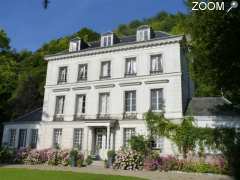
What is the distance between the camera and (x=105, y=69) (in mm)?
24578

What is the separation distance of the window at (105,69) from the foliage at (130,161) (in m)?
7.86

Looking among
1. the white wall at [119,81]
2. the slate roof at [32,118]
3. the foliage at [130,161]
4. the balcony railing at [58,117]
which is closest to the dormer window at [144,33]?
the white wall at [119,81]

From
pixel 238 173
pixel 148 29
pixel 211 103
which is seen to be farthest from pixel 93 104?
pixel 238 173

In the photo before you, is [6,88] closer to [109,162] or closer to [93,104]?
[93,104]

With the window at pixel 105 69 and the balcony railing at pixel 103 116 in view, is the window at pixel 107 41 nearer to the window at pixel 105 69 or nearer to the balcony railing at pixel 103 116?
the window at pixel 105 69

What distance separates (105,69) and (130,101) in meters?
3.94

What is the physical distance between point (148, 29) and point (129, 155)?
10930 millimetres

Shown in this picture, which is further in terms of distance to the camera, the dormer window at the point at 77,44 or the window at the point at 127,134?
the dormer window at the point at 77,44

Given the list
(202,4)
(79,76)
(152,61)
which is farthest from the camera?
(79,76)

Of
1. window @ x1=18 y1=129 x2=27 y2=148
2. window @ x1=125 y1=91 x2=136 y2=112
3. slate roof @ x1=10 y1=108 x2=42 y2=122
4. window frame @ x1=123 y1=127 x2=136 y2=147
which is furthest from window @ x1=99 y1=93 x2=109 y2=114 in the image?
window @ x1=18 y1=129 x2=27 y2=148

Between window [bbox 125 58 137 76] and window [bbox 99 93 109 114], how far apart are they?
2658 millimetres

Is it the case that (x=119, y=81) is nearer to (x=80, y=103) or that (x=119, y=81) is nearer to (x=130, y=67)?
(x=130, y=67)

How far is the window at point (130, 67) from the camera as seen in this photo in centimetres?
2329

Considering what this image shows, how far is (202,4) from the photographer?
13.4 meters
